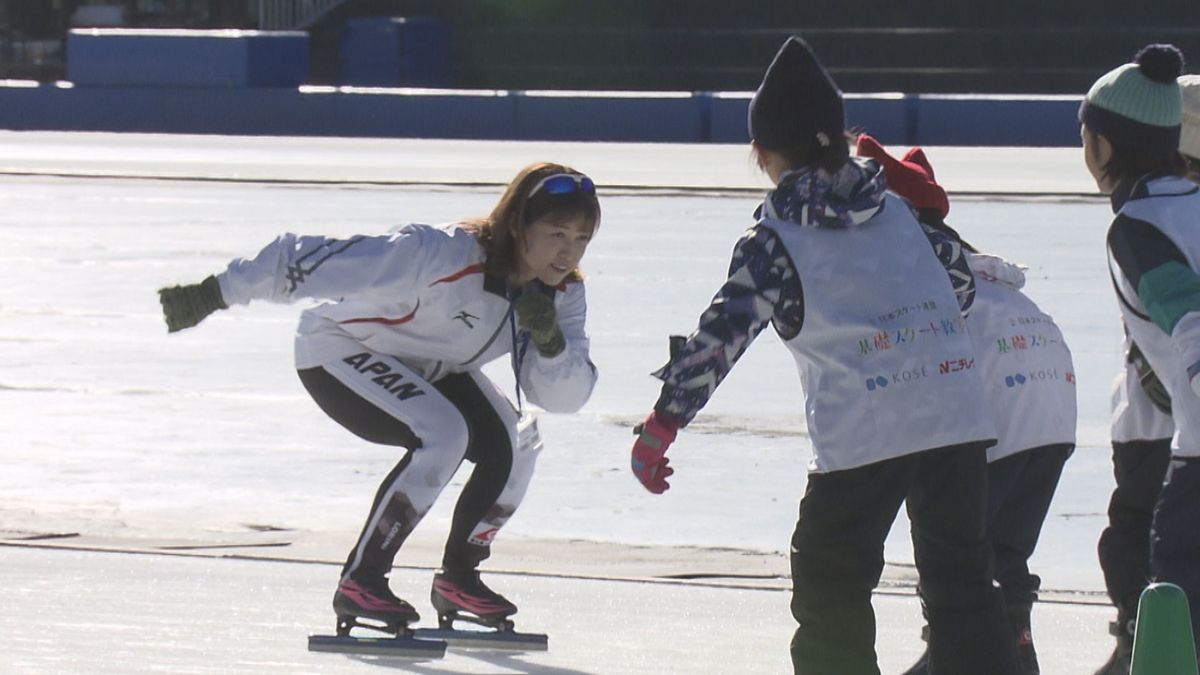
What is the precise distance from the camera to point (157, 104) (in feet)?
96.0

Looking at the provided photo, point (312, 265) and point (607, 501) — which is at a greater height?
point (312, 265)

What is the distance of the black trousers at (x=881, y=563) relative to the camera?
4.27 metres

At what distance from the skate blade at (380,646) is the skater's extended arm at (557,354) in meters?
0.69

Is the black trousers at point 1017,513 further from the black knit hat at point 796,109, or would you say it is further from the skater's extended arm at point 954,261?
the black knit hat at point 796,109

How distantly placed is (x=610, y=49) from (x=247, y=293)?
27.9 meters

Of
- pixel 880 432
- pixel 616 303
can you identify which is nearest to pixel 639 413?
pixel 616 303

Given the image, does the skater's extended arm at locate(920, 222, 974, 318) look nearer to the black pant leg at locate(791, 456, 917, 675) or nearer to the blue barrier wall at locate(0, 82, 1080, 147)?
the black pant leg at locate(791, 456, 917, 675)

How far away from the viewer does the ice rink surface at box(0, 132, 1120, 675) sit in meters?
5.39

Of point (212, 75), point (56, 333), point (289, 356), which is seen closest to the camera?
point (289, 356)

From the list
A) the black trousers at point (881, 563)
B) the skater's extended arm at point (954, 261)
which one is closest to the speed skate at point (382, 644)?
the black trousers at point (881, 563)

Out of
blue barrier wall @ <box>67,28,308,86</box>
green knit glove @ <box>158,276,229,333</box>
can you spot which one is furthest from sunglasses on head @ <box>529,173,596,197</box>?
blue barrier wall @ <box>67,28,308,86</box>

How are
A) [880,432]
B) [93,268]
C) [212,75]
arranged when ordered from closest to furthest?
[880,432] → [93,268] → [212,75]

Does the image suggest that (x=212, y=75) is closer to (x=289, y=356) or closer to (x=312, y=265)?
(x=289, y=356)

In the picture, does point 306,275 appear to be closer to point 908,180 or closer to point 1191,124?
point 908,180
